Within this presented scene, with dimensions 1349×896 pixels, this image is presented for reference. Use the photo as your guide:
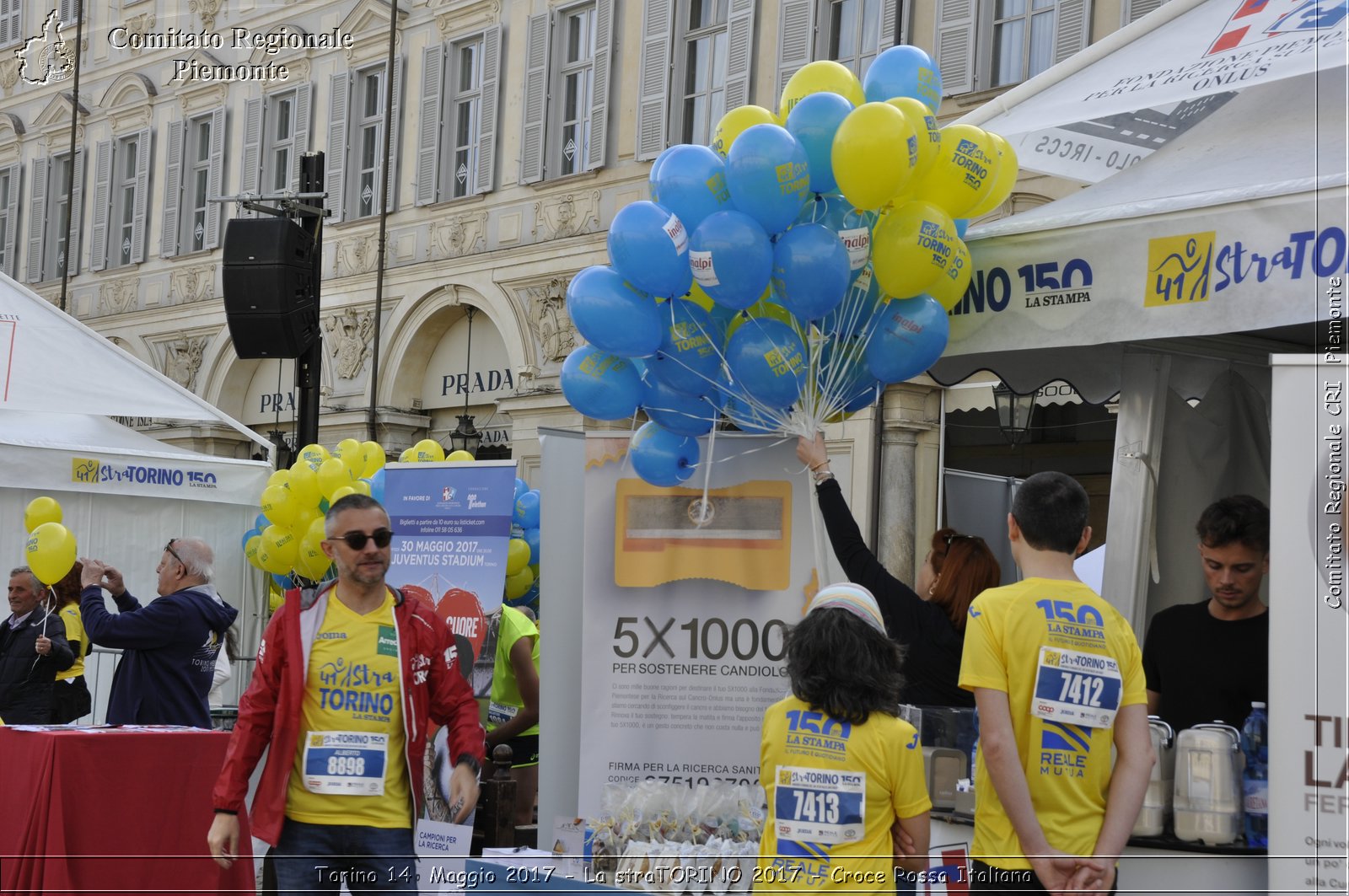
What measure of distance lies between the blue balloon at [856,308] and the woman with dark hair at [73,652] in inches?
209

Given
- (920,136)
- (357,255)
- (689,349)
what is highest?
(357,255)

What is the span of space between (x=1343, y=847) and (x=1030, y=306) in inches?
76.8

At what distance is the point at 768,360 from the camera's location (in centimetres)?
473

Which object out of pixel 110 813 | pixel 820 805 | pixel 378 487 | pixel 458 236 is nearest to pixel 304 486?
pixel 378 487

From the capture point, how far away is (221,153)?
2281 centimetres

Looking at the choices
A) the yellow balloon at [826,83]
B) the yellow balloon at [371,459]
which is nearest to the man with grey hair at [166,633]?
the yellow balloon at [826,83]

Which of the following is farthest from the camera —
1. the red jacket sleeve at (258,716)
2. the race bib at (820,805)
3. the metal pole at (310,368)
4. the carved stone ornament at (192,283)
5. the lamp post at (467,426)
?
the carved stone ornament at (192,283)

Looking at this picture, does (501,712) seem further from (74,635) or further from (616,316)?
(74,635)

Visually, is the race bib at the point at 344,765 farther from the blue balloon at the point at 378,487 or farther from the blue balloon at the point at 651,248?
the blue balloon at the point at 378,487

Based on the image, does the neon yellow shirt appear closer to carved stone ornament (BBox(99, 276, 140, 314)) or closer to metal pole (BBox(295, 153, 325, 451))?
metal pole (BBox(295, 153, 325, 451))

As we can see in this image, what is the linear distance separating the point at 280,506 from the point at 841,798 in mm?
7063

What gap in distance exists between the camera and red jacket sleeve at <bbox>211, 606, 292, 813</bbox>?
4391 mm

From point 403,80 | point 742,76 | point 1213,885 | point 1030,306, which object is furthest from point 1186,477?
point 403,80

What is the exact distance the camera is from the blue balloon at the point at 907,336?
480 cm
